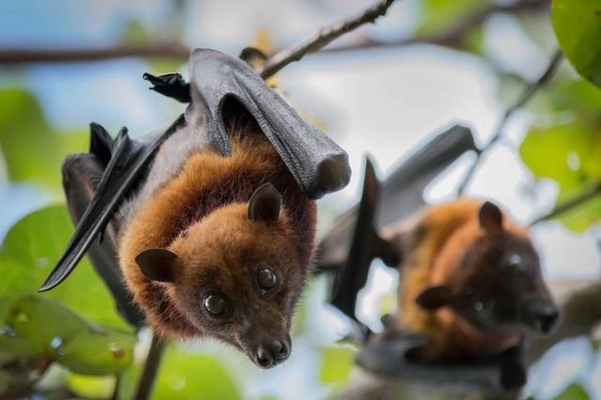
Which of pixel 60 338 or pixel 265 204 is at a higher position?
pixel 265 204

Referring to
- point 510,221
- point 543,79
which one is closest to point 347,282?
point 510,221

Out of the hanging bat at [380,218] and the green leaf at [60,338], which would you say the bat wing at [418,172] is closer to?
the hanging bat at [380,218]

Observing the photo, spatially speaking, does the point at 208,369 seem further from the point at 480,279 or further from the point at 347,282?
the point at 480,279

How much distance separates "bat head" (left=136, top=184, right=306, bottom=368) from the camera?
3.39 metres

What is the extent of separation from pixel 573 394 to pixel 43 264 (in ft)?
9.51

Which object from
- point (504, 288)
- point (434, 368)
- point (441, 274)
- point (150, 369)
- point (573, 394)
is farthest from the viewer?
point (434, 368)

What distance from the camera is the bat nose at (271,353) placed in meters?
3.26

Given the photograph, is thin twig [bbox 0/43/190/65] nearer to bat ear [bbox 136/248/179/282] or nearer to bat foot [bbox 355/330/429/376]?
bat foot [bbox 355/330/429/376]

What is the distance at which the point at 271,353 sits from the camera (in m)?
3.26

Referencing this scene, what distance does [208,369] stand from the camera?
532 centimetres

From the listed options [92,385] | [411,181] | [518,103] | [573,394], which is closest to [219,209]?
[518,103]

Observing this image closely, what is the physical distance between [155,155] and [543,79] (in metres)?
2.11

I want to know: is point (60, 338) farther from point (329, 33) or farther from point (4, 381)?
point (329, 33)

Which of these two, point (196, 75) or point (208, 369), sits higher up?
point (196, 75)
